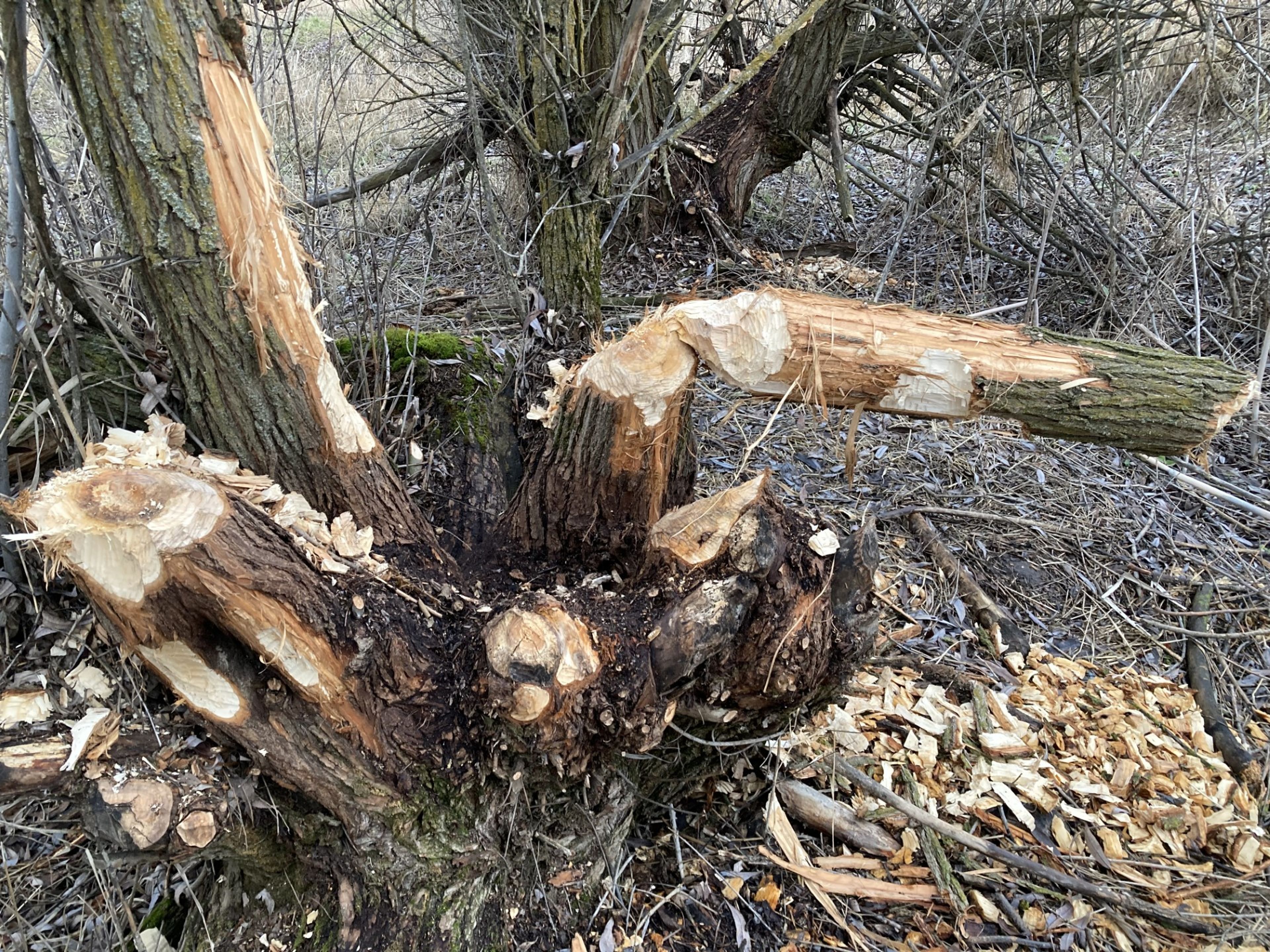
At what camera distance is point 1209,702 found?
2684 mm

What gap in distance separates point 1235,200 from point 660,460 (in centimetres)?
519

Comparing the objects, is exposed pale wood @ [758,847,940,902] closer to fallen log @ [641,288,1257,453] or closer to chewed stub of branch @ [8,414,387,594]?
fallen log @ [641,288,1257,453]

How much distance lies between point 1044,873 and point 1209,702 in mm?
1157

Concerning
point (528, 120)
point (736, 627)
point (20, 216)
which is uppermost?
point (528, 120)

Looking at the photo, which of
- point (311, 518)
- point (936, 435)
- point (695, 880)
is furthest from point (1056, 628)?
point (311, 518)

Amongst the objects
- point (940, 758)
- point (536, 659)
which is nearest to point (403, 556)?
point (536, 659)

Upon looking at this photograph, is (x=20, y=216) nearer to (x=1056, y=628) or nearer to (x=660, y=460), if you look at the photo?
(x=660, y=460)

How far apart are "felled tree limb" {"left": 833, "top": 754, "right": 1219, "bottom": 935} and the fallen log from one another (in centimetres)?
118

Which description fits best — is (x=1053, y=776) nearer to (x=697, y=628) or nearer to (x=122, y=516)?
(x=697, y=628)

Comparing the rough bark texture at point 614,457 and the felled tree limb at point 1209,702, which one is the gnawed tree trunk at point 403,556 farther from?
the felled tree limb at point 1209,702

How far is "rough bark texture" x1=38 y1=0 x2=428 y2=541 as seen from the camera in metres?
1.45

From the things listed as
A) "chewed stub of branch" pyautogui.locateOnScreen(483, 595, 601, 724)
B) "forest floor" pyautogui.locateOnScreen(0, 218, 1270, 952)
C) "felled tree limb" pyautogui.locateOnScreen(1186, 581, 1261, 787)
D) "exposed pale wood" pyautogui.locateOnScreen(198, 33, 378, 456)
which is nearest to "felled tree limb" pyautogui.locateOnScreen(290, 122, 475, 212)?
"forest floor" pyautogui.locateOnScreen(0, 218, 1270, 952)

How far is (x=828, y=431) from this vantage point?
404 centimetres

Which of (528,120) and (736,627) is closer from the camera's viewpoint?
(736,627)
